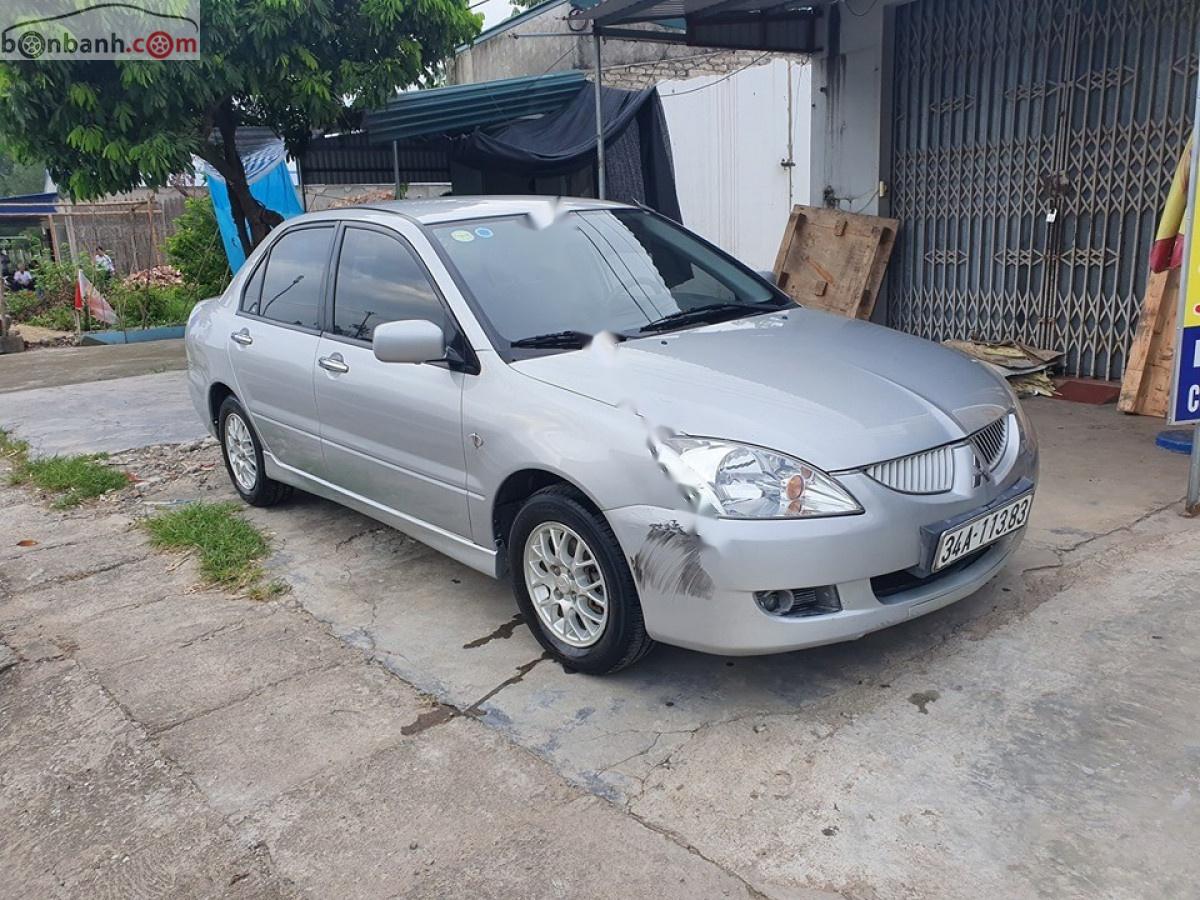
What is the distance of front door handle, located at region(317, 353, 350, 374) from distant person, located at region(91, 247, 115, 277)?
12825mm

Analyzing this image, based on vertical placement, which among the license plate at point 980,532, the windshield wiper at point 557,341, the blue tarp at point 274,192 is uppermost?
the blue tarp at point 274,192

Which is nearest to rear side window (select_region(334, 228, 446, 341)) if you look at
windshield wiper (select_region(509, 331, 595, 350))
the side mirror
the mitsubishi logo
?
the side mirror

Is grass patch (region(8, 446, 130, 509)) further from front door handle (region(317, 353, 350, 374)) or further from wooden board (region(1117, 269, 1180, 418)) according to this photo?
→ wooden board (region(1117, 269, 1180, 418))

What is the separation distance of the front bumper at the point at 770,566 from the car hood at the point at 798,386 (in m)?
0.18

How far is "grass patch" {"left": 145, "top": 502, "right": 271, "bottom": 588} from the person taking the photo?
15.3 ft

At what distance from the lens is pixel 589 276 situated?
158 inches

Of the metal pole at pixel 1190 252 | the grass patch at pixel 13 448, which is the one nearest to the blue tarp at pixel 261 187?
the grass patch at pixel 13 448

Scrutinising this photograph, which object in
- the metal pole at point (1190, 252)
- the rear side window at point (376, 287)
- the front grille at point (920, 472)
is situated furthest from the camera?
the metal pole at point (1190, 252)

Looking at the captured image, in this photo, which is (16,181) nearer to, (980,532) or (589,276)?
(589,276)

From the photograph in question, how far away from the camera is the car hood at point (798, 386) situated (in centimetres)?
300

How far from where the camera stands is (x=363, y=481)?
4352 millimetres

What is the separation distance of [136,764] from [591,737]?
1427mm

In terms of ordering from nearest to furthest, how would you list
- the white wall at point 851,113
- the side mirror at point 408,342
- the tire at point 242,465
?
the side mirror at point 408,342 < the tire at point 242,465 < the white wall at point 851,113

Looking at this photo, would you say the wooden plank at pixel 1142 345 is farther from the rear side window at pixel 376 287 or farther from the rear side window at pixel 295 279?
the rear side window at pixel 295 279
